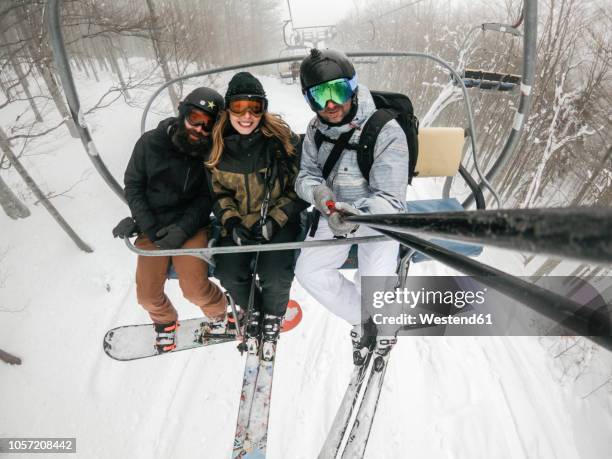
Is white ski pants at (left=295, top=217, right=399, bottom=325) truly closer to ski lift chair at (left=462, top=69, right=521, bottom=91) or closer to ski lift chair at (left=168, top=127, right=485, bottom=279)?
ski lift chair at (left=168, top=127, right=485, bottom=279)

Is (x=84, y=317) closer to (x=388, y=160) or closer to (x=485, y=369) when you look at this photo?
(x=388, y=160)

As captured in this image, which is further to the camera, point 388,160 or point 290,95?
point 290,95

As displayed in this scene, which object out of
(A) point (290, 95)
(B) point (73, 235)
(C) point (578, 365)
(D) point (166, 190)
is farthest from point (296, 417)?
(A) point (290, 95)

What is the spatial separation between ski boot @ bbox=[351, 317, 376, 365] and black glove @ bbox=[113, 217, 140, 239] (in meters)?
2.10

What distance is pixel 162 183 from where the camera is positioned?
260 centimetres

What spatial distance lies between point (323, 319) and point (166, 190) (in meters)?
2.95

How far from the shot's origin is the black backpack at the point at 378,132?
6.96 feet

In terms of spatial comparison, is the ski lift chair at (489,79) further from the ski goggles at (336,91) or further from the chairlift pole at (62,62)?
the chairlift pole at (62,62)

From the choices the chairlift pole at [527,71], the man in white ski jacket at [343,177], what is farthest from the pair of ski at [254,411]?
the chairlift pole at [527,71]

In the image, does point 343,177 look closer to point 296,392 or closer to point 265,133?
point 265,133

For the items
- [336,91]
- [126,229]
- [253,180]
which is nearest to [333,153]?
[336,91]

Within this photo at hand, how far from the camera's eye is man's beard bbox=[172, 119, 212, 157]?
7.88ft

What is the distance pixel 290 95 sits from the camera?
67.7 ft

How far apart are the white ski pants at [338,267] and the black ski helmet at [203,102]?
49.6 inches
